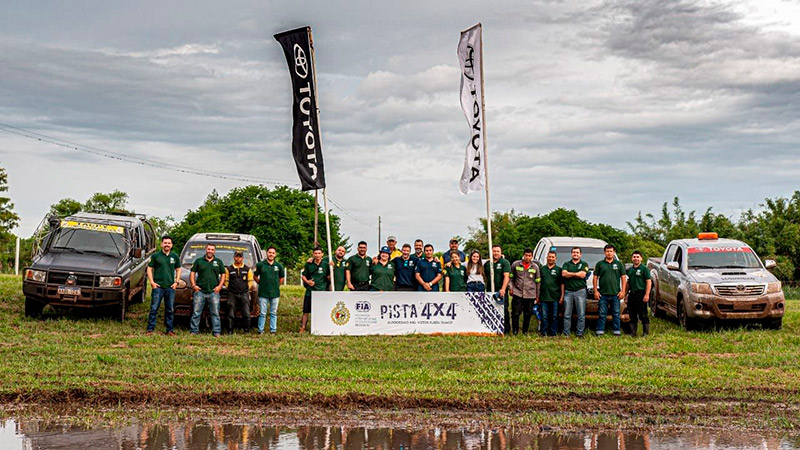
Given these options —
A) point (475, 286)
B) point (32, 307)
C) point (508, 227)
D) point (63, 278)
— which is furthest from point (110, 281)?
point (508, 227)

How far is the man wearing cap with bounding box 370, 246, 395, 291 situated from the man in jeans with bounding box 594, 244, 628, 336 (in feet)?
13.6

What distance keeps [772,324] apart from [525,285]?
5.70 m

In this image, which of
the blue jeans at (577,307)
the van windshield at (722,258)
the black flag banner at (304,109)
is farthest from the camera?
the black flag banner at (304,109)

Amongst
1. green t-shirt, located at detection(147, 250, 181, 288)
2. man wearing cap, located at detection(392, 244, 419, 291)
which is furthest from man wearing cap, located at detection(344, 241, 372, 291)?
green t-shirt, located at detection(147, 250, 181, 288)

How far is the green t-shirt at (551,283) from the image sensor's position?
17766 millimetres

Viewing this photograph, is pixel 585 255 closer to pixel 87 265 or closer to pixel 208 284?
pixel 208 284

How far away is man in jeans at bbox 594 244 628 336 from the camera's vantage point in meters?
17.6

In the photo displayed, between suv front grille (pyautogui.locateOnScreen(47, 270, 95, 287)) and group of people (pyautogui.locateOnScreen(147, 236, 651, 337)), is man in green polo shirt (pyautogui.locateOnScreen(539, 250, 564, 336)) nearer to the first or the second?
group of people (pyautogui.locateOnScreen(147, 236, 651, 337))

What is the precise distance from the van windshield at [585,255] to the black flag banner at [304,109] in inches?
215

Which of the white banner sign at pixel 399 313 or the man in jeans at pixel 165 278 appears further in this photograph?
the white banner sign at pixel 399 313

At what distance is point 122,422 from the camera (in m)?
9.12

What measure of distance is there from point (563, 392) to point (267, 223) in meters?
58.5

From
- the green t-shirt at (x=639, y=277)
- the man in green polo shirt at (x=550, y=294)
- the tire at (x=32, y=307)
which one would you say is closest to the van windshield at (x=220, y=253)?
the tire at (x=32, y=307)

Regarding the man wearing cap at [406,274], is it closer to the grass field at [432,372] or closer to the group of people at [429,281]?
the group of people at [429,281]
